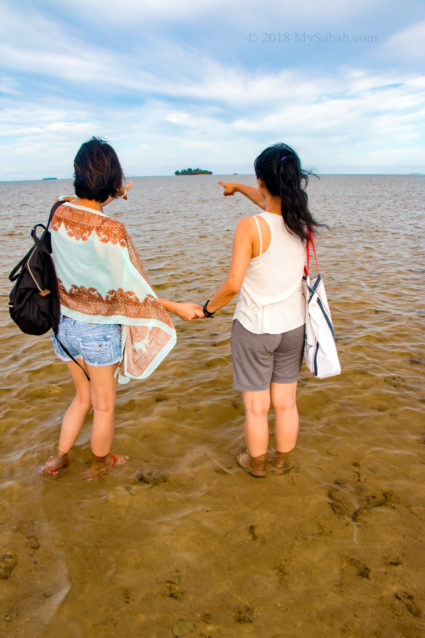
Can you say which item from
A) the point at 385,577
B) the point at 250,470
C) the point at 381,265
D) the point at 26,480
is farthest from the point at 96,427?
the point at 381,265

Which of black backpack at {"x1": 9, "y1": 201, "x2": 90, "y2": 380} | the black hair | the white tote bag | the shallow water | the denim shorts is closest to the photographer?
the shallow water

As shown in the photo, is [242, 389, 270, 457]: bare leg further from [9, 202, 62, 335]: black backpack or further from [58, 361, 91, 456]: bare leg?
[9, 202, 62, 335]: black backpack

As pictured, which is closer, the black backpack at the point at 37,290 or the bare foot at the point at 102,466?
the black backpack at the point at 37,290

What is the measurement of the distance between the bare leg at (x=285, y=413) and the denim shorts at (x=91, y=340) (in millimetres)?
1318

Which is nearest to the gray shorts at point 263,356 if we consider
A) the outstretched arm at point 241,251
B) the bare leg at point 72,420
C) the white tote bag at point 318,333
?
the white tote bag at point 318,333

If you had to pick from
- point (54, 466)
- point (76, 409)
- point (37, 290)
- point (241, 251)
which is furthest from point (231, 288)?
point (54, 466)

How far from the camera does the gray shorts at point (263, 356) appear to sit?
3006 millimetres

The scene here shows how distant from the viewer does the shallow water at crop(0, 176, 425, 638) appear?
→ 2.40m

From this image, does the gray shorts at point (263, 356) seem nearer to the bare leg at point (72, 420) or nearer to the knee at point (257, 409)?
the knee at point (257, 409)

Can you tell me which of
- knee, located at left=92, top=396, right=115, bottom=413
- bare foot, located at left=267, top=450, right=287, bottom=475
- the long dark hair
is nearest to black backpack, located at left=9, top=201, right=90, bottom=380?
knee, located at left=92, top=396, right=115, bottom=413

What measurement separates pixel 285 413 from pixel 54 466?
2.07 metres

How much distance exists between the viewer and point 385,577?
2580 millimetres

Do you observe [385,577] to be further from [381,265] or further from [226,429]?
[381,265]

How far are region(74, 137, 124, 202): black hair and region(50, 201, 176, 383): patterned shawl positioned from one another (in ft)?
0.44
